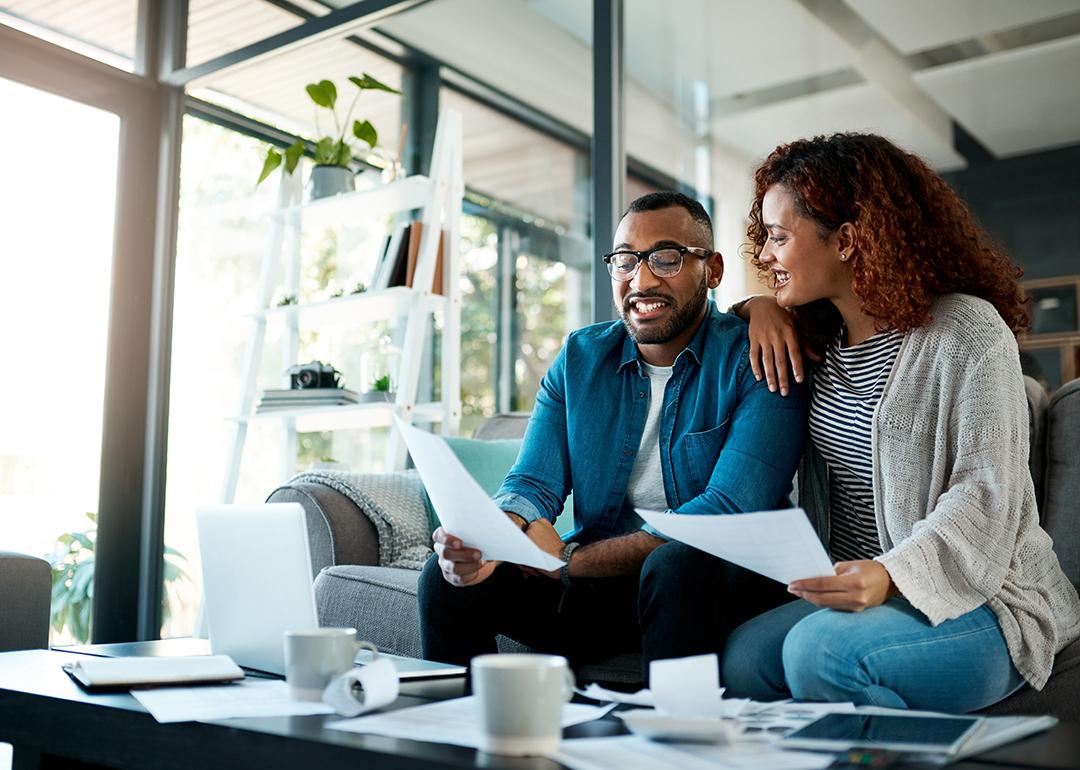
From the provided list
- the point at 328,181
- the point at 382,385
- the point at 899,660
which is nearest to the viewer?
the point at 899,660

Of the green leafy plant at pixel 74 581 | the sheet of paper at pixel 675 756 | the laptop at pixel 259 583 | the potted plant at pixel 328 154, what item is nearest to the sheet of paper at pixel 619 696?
the sheet of paper at pixel 675 756

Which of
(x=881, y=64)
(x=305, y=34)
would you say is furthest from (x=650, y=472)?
(x=305, y=34)

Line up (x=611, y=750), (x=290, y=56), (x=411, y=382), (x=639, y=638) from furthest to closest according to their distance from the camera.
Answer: (x=290, y=56) < (x=411, y=382) < (x=639, y=638) < (x=611, y=750)

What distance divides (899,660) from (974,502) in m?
0.23

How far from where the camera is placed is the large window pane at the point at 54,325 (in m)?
3.32

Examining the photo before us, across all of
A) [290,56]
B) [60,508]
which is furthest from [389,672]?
[290,56]

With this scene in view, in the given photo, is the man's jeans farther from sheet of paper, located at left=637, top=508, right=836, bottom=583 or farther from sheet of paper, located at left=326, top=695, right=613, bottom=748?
sheet of paper, located at left=326, top=695, right=613, bottom=748

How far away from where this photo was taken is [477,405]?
333 cm

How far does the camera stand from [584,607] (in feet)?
5.45

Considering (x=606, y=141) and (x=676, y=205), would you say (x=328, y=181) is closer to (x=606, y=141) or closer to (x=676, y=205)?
(x=606, y=141)

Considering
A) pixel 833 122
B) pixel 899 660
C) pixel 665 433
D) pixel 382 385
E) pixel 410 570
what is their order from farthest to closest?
pixel 382 385
pixel 833 122
pixel 410 570
pixel 665 433
pixel 899 660

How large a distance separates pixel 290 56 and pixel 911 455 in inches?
109

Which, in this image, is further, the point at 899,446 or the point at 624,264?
the point at 624,264

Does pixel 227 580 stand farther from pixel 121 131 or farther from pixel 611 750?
pixel 121 131
